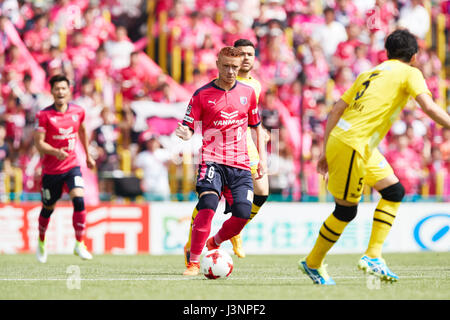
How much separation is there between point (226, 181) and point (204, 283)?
1256mm

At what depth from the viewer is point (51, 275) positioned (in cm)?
876

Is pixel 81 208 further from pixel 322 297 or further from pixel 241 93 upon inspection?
pixel 322 297

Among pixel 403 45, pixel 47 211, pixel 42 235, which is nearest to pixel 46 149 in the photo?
pixel 47 211

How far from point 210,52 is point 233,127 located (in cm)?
887

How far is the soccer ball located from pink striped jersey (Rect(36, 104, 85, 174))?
3.97 m

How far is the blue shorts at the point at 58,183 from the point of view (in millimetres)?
11328

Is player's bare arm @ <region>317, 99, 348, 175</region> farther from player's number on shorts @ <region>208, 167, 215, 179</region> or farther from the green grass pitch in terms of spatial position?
player's number on shorts @ <region>208, 167, 215, 179</region>

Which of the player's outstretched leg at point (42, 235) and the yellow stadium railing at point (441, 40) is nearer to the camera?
the player's outstretched leg at point (42, 235)

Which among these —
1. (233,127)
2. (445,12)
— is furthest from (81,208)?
(445,12)

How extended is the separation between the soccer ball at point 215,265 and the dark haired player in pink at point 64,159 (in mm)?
3706

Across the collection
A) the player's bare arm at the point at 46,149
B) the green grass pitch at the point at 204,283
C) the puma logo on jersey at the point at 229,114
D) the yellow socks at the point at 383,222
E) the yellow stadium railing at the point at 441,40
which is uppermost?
the yellow stadium railing at the point at 441,40

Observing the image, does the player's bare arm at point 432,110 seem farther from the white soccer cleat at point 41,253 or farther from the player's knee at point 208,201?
the white soccer cleat at point 41,253

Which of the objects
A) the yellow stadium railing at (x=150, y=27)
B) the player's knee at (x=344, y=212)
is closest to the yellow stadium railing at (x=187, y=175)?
the yellow stadium railing at (x=150, y=27)

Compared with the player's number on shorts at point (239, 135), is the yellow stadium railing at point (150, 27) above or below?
above
